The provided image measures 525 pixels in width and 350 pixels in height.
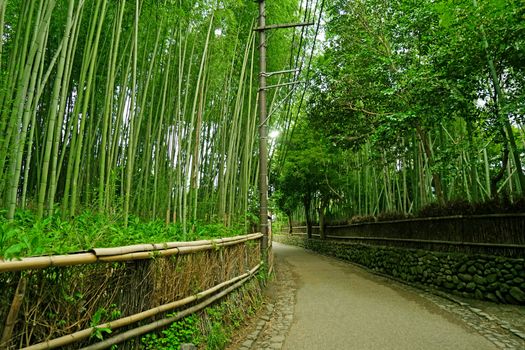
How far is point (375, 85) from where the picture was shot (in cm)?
550

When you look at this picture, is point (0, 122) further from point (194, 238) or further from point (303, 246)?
point (303, 246)

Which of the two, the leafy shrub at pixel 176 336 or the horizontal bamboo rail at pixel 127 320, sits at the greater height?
the horizontal bamboo rail at pixel 127 320

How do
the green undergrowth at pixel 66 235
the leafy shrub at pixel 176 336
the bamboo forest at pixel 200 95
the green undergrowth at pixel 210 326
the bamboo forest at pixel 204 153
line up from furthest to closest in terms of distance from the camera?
the bamboo forest at pixel 200 95 → the green undergrowth at pixel 210 326 → the leafy shrub at pixel 176 336 → the bamboo forest at pixel 204 153 → the green undergrowth at pixel 66 235

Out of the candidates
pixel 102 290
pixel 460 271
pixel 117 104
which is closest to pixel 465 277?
pixel 460 271

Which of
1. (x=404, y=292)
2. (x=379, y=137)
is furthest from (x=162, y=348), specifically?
(x=379, y=137)

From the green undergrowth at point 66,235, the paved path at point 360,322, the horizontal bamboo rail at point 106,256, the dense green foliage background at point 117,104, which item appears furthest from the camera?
the paved path at point 360,322

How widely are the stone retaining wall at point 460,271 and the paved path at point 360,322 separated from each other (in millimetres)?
475

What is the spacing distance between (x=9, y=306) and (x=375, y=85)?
553 cm

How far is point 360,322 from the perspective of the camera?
3521 mm

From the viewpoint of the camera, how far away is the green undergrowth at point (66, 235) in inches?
49.1

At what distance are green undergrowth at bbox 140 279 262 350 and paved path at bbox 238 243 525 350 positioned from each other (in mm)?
208

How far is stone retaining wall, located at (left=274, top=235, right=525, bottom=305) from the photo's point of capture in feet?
13.3

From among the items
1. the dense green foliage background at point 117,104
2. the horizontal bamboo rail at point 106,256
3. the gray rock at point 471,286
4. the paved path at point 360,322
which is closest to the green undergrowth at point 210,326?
the paved path at point 360,322

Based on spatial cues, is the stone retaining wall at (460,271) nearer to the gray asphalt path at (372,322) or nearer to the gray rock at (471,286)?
the gray rock at (471,286)
